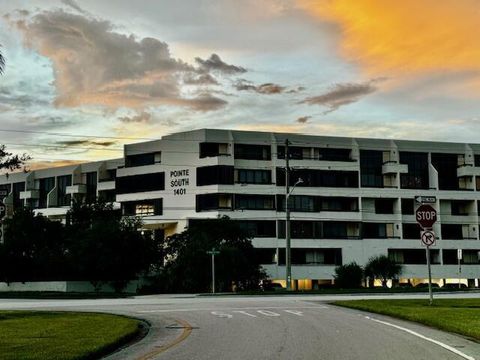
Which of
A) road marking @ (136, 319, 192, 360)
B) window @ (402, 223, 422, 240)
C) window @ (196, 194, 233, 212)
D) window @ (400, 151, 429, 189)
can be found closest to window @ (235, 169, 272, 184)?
window @ (196, 194, 233, 212)

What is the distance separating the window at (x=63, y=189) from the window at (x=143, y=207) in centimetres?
1550

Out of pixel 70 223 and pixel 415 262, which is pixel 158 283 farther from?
pixel 415 262

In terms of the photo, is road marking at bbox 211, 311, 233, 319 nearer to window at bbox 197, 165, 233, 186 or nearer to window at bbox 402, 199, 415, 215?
window at bbox 197, 165, 233, 186

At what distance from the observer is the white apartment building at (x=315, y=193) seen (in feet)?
249

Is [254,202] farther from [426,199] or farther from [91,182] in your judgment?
[91,182]

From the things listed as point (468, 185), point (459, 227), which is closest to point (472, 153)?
point (468, 185)

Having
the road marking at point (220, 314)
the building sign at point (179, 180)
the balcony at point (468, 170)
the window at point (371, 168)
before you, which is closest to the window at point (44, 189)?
the building sign at point (179, 180)

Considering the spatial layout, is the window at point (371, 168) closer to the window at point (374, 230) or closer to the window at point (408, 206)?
the window at point (408, 206)

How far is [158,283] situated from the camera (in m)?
60.2

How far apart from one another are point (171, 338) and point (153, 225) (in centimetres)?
6368

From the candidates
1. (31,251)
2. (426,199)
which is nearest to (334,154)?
(426,199)

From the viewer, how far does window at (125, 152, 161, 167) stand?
3169 inches

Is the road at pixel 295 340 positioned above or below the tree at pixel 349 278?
below

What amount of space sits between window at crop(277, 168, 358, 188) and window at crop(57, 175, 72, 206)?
3241 cm
